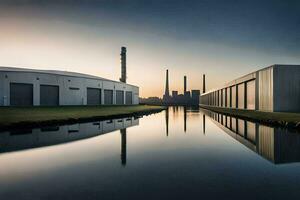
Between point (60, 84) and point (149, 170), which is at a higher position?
point (60, 84)

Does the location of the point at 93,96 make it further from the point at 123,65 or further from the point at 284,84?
the point at 284,84

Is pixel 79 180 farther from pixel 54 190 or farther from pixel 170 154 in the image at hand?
pixel 170 154

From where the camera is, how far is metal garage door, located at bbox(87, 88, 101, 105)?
5227 centimetres

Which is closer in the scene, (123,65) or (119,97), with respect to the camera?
(119,97)

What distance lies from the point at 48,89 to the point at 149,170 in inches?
1664

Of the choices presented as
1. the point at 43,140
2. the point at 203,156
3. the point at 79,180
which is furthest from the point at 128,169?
the point at 43,140

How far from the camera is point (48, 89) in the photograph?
43031 millimetres

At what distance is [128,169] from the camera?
7.14m

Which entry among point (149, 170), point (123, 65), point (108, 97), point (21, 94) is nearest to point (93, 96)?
point (108, 97)

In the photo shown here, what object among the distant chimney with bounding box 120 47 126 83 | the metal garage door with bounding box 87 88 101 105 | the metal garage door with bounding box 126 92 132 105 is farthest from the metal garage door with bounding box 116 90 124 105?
the distant chimney with bounding box 120 47 126 83

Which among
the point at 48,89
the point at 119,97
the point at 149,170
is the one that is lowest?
the point at 149,170

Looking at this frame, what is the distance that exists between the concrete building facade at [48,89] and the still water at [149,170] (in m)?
31.9

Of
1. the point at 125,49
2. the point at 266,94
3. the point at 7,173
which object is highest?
the point at 125,49

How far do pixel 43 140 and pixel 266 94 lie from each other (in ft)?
111
